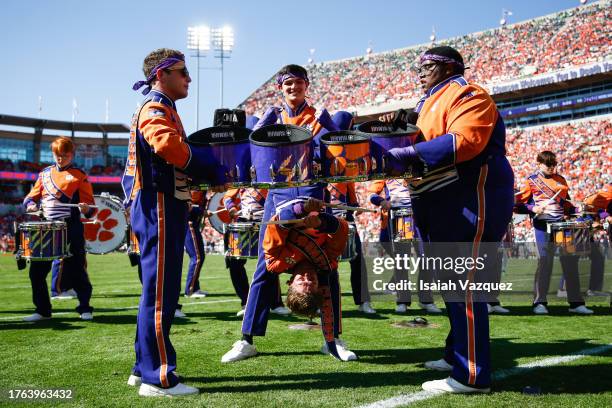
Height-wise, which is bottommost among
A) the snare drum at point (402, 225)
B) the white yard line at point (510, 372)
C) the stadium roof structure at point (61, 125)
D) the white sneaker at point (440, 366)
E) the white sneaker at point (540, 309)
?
the white yard line at point (510, 372)

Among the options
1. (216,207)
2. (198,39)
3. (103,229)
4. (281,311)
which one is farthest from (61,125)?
(281,311)

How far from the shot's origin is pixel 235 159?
135 inches

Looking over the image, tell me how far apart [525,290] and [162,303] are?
899 cm

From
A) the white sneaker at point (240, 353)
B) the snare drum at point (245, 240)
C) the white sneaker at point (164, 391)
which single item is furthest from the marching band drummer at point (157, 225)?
the snare drum at point (245, 240)

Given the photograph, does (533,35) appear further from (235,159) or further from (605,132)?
(235,159)

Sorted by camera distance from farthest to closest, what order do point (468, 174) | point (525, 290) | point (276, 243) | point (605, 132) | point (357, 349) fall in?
point (605, 132)
point (525, 290)
point (357, 349)
point (276, 243)
point (468, 174)

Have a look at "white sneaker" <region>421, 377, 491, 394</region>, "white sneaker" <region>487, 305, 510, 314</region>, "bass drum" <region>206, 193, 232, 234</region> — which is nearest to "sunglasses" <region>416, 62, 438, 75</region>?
"white sneaker" <region>421, 377, 491, 394</region>

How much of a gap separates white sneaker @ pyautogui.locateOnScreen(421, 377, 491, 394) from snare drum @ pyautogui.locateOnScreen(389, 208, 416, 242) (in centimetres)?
418

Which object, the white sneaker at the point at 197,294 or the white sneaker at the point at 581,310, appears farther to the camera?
the white sneaker at the point at 197,294

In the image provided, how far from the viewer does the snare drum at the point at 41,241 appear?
6805 mm

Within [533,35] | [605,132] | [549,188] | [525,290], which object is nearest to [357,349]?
[549,188]

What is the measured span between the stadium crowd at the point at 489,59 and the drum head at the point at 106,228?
96.5 ft

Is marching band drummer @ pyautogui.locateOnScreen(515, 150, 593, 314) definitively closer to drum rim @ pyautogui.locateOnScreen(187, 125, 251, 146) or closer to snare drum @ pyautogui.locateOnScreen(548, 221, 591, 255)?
snare drum @ pyautogui.locateOnScreen(548, 221, 591, 255)

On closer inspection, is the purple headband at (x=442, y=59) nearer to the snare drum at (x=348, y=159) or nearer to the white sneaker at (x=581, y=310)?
the snare drum at (x=348, y=159)
